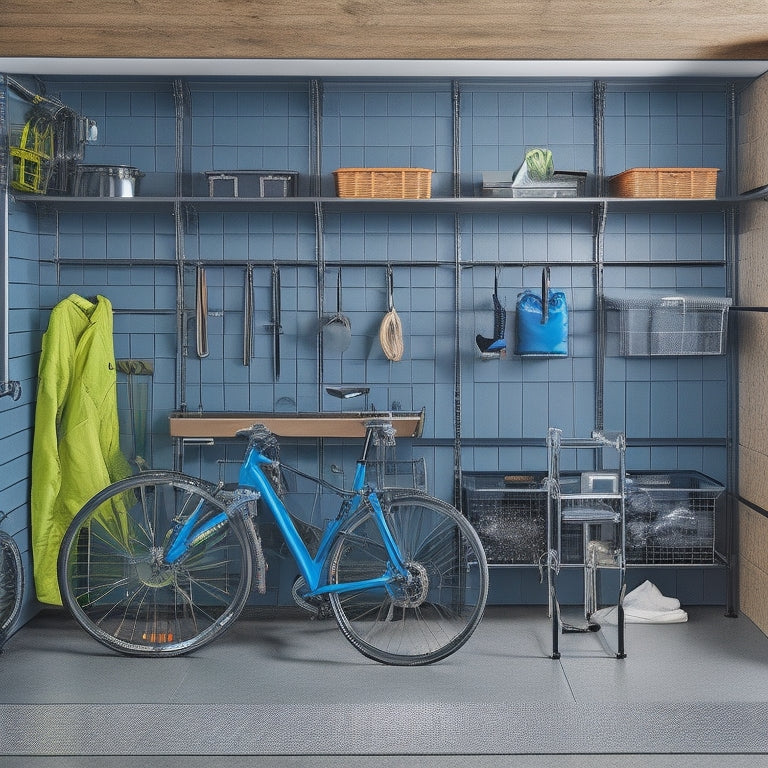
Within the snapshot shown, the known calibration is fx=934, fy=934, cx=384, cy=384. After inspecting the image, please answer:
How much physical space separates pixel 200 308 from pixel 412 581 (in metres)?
1.60

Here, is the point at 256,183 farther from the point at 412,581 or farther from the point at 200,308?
the point at 412,581

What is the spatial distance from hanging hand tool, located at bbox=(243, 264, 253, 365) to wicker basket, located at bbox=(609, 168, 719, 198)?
1.75m

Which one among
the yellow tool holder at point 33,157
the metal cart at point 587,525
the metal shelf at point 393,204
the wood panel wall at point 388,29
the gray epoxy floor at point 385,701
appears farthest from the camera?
the metal shelf at point 393,204

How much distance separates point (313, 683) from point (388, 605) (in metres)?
0.47

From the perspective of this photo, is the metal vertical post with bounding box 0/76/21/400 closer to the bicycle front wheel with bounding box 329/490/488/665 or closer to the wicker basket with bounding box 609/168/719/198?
the bicycle front wheel with bounding box 329/490/488/665

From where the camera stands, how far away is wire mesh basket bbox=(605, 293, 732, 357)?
161 inches

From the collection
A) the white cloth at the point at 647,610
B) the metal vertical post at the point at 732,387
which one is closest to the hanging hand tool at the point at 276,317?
the white cloth at the point at 647,610

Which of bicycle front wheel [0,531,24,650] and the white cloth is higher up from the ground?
bicycle front wheel [0,531,24,650]

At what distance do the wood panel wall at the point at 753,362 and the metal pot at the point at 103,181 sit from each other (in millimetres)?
2713

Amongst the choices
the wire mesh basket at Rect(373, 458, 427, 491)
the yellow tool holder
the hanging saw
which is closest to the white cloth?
the wire mesh basket at Rect(373, 458, 427, 491)

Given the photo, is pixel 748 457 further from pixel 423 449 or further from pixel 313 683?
pixel 313 683

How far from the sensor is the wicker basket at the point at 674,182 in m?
4.03

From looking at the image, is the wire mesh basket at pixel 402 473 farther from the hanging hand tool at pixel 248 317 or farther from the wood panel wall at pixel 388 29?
the wood panel wall at pixel 388 29

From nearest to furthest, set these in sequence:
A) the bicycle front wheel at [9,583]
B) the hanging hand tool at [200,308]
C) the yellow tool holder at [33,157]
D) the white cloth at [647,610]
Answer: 1. the bicycle front wheel at [9,583]
2. the yellow tool holder at [33,157]
3. the white cloth at [647,610]
4. the hanging hand tool at [200,308]
